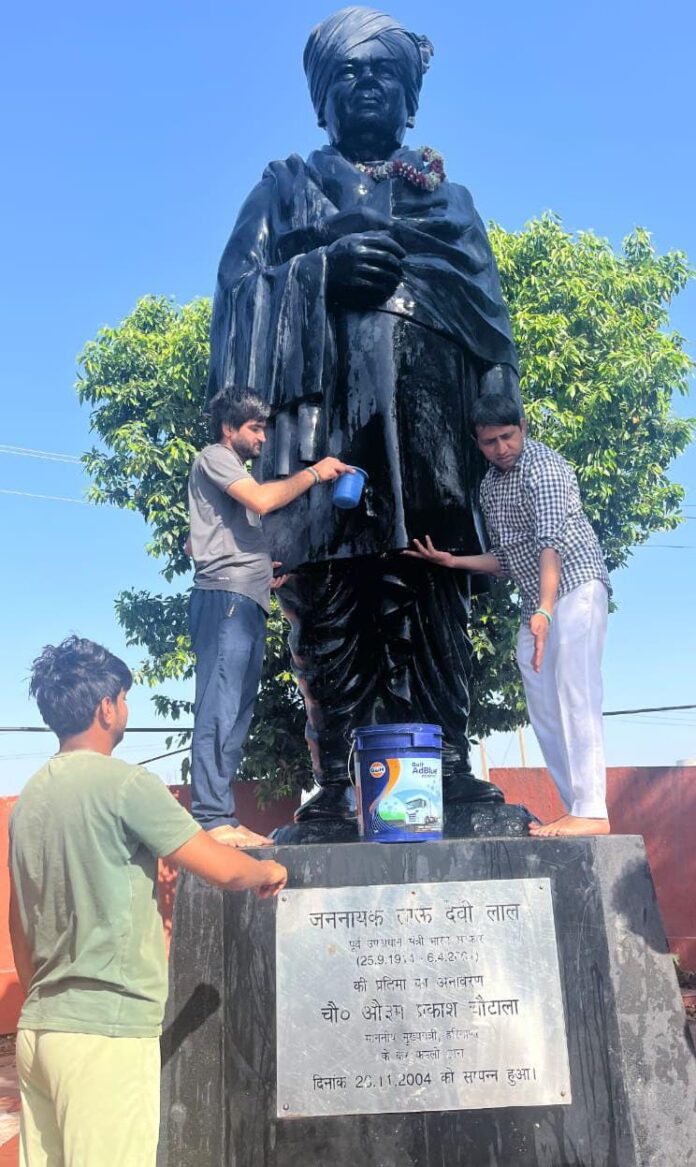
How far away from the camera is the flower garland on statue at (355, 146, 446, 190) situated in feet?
12.2

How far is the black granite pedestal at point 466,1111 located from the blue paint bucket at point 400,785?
0.05 metres

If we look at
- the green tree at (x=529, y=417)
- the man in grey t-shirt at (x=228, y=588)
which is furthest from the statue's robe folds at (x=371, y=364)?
the green tree at (x=529, y=417)

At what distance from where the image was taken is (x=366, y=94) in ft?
12.6

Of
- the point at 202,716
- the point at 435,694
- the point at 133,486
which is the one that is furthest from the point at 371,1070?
the point at 133,486

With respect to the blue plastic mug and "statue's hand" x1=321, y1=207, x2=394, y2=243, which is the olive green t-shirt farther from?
"statue's hand" x1=321, y1=207, x2=394, y2=243

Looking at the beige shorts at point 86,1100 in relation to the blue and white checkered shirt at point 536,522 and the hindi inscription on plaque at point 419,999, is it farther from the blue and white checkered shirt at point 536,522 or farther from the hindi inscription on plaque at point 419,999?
the blue and white checkered shirt at point 536,522

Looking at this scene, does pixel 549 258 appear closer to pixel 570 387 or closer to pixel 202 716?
pixel 570 387

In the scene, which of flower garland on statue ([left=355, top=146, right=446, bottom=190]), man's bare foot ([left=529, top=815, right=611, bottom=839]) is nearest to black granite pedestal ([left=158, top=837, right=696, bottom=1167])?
man's bare foot ([left=529, top=815, right=611, bottom=839])

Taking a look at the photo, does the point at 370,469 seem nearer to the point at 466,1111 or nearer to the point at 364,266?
the point at 364,266

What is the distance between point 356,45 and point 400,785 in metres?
2.76

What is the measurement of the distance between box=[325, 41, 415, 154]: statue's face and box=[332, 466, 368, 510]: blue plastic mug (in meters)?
1.51

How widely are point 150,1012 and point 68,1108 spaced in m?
0.21

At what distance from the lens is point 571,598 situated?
10.2ft

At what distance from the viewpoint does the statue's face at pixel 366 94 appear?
3838 millimetres
